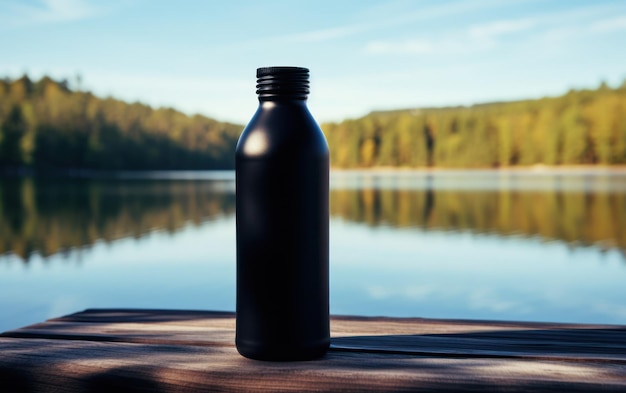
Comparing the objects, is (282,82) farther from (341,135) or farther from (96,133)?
(341,135)

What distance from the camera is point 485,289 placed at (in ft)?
40.0

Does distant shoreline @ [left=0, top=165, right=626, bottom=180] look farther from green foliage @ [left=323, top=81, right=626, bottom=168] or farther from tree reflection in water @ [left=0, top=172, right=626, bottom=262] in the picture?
tree reflection in water @ [left=0, top=172, right=626, bottom=262]

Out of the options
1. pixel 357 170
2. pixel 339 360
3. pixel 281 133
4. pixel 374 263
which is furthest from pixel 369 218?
pixel 357 170

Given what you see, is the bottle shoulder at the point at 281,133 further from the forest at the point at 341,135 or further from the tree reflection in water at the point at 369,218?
the forest at the point at 341,135

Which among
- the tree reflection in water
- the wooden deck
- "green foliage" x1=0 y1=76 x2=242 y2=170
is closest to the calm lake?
the tree reflection in water

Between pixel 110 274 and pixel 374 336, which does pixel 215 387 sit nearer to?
pixel 374 336

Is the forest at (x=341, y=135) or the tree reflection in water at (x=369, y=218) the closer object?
the tree reflection in water at (x=369, y=218)

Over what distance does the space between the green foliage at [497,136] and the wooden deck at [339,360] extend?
9643 centimetres

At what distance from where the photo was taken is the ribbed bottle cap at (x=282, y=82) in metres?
1.64

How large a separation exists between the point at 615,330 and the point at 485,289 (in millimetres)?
10353

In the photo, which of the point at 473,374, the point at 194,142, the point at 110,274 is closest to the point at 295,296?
the point at 473,374

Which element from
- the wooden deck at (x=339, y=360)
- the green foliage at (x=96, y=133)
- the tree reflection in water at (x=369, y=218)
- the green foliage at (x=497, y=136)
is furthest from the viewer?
the green foliage at (x=96, y=133)

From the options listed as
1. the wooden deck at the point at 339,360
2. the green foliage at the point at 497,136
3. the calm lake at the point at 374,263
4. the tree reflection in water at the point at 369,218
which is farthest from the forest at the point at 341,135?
the wooden deck at the point at 339,360

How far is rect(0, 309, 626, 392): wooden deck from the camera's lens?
155cm
